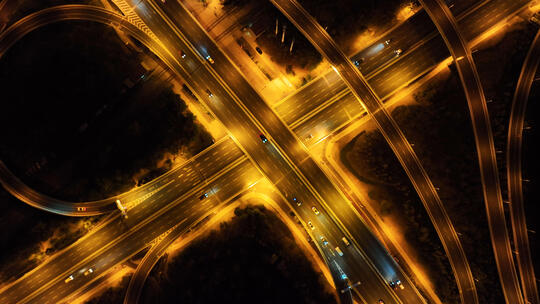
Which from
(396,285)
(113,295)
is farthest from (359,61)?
(113,295)

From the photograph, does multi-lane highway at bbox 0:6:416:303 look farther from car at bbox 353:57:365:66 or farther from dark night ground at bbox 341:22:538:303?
car at bbox 353:57:365:66

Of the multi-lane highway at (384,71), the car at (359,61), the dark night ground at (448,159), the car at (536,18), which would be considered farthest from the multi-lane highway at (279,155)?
the car at (536,18)

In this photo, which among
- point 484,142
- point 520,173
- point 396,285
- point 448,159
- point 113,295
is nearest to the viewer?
point 396,285

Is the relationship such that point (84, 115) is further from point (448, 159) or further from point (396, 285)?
point (448, 159)

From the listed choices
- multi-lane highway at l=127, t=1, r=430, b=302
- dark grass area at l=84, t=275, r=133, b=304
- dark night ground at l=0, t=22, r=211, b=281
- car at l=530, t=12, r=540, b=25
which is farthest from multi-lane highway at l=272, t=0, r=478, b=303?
dark grass area at l=84, t=275, r=133, b=304

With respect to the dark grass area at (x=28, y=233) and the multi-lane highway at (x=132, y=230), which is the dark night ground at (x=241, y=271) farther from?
the dark grass area at (x=28, y=233)

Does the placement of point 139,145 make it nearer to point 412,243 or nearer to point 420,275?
point 412,243
